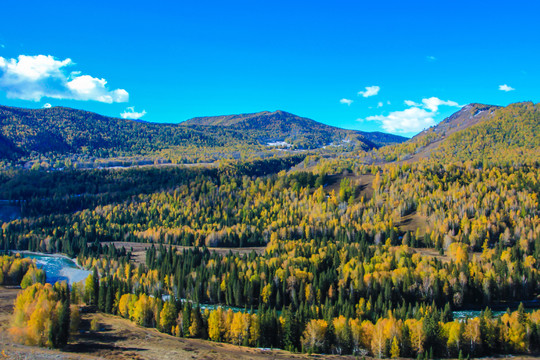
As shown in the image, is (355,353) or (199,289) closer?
(355,353)

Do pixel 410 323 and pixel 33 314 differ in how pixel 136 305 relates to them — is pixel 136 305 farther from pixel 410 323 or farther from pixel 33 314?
pixel 410 323

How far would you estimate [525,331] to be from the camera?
100 metres

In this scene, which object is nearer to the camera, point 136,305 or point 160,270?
point 136,305

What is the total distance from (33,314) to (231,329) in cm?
4702

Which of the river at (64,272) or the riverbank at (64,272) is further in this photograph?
the river at (64,272)

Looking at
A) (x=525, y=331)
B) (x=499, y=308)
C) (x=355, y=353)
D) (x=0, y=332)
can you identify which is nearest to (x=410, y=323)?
(x=355, y=353)

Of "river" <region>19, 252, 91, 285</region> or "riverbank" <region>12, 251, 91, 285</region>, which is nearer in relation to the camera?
"riverbank" <region>12, 251, 91, 285</region>

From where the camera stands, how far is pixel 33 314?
318 ft

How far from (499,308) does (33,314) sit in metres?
139

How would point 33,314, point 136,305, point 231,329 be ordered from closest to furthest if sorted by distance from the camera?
point 33,314 < point 231,329 < point 136,305

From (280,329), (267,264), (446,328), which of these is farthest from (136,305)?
(446,328)

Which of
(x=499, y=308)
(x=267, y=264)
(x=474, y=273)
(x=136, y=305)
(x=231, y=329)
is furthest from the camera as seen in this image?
(x=267, y=264)

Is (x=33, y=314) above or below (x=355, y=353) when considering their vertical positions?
above

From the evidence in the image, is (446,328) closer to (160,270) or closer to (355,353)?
(355,353)
